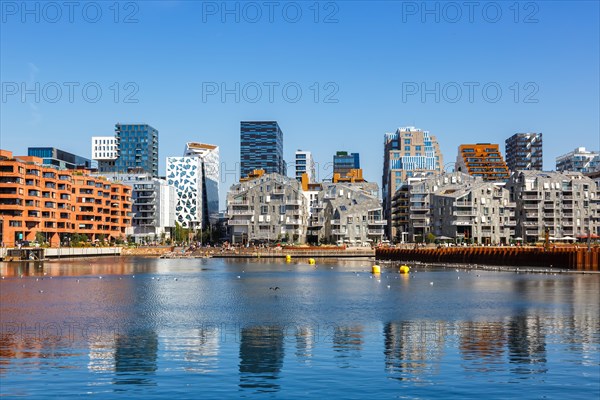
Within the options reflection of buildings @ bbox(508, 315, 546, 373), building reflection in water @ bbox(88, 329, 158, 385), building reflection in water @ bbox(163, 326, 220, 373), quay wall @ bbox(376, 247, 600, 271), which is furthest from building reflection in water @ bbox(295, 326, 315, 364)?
quay wall @ bbox(376, 247, 600, 271)

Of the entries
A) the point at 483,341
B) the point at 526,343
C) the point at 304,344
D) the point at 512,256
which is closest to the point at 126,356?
the point at 304,344

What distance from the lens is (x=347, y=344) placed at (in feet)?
147

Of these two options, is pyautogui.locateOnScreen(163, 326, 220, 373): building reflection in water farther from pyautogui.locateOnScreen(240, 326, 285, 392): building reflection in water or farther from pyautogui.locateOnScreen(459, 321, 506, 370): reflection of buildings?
pyautogui.locateOnScreen(459, 321, 506, 370): reflection of buildings

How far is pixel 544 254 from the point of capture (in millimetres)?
130625

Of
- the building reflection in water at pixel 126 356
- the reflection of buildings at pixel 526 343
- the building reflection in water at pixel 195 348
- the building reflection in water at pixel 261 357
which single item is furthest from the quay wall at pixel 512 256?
the building reflection in water at pixel 126 356

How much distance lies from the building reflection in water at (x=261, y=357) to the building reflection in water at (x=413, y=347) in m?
5.97

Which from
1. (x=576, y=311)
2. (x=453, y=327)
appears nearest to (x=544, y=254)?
(x=576, y=311)

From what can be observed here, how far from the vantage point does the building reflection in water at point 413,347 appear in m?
37.3

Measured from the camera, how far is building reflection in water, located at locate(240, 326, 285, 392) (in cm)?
3481

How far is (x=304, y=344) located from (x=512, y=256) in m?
104

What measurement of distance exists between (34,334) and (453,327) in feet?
93.8

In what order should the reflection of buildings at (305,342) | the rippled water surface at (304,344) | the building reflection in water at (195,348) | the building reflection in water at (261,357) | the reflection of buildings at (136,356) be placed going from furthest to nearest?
the reflection of buildings at (305,342) → the building reflection in water at (195,348) → the reflection of buildings at (136,356) → the building reflection in water at (261,357) → the rippled water surface at (304,344)

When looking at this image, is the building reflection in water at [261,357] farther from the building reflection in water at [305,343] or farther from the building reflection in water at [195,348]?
the building reflection in water at [195,348]

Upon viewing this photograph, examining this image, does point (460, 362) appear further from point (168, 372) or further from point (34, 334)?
point (34, 334)
